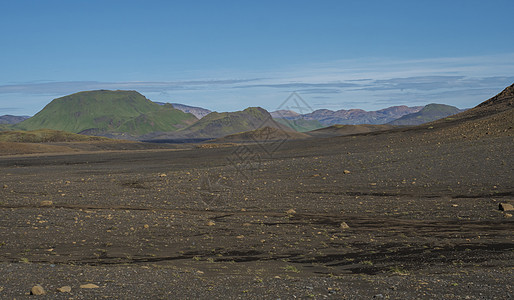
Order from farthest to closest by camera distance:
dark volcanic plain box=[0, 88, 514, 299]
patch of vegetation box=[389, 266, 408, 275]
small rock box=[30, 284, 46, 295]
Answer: patch of vegetation box=[389, 266, 408, 275]
dark volcanic plain box=[0, 88, 514, 299]
small rock box=[30, 284, 46, 295]

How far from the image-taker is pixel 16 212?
66.9 ft

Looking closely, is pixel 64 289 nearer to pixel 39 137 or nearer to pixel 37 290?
pixel 37 290

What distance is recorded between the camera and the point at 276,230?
17297mm

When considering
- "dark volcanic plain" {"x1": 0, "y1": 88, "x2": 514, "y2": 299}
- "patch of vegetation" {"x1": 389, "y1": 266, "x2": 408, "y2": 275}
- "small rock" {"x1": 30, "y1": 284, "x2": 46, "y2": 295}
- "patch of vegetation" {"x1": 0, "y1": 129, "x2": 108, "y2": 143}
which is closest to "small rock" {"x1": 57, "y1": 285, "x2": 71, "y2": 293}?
"dark volcanic plain" {"x1": 0, "y1": 88, "x2": 514, "y2": 299}

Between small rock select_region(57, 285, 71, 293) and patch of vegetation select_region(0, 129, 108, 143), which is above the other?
patch of vegetation select_region(0, 129, 108, 143)

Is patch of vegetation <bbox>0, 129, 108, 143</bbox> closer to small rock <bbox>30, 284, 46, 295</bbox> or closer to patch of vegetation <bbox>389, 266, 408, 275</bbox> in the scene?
patch of vegetation <bbox>389, 266, 408, 275</bbox>

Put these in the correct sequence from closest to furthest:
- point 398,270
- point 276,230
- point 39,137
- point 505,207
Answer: point 398,270 → point 276,230 → point 505,207 → point 39,137

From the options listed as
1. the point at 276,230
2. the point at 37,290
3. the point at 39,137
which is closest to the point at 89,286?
the point at 37,290

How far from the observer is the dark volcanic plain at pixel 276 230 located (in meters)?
10.1

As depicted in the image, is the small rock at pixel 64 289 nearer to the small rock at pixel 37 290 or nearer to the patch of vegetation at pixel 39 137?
the small rock at pixel 37 290

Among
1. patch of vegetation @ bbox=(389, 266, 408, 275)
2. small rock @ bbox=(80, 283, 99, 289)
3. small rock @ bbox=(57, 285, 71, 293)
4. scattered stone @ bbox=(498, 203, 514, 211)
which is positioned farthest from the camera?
scattered stone @ bbox=(498, 203, 514, 211)

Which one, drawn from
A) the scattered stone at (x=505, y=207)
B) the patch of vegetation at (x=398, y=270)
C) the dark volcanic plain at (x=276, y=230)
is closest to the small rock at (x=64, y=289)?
the dark volcanic plain at (x=276, y=230)

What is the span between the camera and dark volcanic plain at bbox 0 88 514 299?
10.1 m

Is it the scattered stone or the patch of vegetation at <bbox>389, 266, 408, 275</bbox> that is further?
the scattered stone
